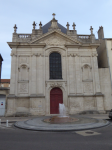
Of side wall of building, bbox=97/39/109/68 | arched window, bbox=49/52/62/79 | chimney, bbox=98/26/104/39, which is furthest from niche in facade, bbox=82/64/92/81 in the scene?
chimney, bbox=98/26/104/39

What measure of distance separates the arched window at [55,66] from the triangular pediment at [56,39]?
1644mm

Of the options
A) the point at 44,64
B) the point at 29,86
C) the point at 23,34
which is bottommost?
the point at 29,86

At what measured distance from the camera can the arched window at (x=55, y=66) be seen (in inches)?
709

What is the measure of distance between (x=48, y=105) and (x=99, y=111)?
21.3 feet

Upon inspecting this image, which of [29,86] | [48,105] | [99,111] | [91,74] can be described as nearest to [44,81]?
[29,86]

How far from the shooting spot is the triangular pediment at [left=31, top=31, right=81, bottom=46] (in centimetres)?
1856

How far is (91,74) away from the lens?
59.5ft

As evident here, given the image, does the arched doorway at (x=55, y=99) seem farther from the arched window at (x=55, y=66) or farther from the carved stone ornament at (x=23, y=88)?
the carved stone ornament at (x=23, y=88)

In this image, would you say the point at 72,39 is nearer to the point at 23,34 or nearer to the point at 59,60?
the point at 59,60

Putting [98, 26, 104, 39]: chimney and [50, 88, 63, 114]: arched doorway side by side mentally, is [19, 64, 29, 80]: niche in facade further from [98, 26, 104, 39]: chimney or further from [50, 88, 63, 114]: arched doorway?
[98, 26, 104, 39]: chimney

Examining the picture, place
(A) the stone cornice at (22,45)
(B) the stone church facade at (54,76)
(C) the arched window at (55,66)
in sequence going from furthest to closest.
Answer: (C) the arched window at (55,66)
(A) the stone cornice at (22,45)
(B) the stone church facade at (54,76)

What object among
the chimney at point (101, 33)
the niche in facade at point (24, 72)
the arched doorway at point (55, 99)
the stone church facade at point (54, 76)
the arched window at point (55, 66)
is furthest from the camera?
the chimney at point (101, 33)

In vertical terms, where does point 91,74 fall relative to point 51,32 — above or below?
below

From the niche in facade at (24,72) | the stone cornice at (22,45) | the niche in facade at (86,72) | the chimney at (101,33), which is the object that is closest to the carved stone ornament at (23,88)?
the niche in facade at (24,72)
